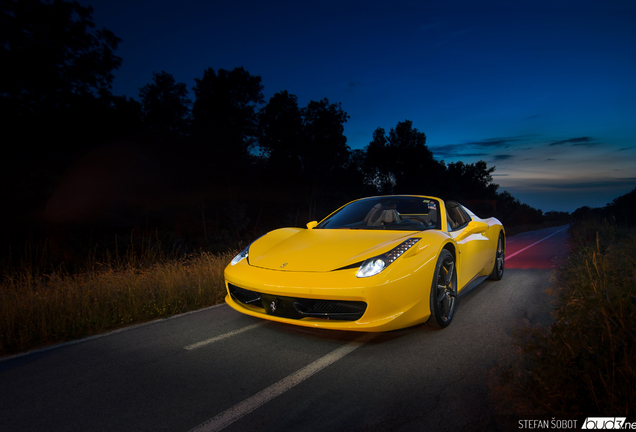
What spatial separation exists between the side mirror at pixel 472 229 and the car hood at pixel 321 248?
3.07 ft

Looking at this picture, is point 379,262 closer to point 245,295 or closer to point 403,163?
point 245,295

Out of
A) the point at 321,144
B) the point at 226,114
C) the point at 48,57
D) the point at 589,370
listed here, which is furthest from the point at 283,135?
the point at 589,370

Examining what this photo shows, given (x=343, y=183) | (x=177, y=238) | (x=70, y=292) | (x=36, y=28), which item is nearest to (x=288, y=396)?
(x=70, y=292)

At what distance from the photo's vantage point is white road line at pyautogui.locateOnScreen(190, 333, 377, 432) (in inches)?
81.2

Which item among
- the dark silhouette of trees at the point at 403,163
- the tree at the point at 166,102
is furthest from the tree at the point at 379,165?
the tree at the point at 166,102

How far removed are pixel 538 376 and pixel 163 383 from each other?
2483 mm

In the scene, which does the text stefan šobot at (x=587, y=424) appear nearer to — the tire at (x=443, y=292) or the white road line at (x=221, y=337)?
the tire at (x=443, y=292)

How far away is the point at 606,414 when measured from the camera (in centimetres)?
188

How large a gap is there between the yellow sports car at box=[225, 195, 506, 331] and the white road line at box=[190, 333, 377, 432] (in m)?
0.28

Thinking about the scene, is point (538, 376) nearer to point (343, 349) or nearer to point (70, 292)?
point (343, 349)

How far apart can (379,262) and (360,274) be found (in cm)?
22

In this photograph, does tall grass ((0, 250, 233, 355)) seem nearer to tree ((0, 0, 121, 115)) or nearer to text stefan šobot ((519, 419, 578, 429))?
text stefan šobot ((519, 419, 578, 429))

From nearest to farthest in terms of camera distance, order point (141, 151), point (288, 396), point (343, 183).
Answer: point (288, 396)
point (141, 151)
point (343, 183)

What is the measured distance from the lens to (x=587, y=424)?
6.15ft
